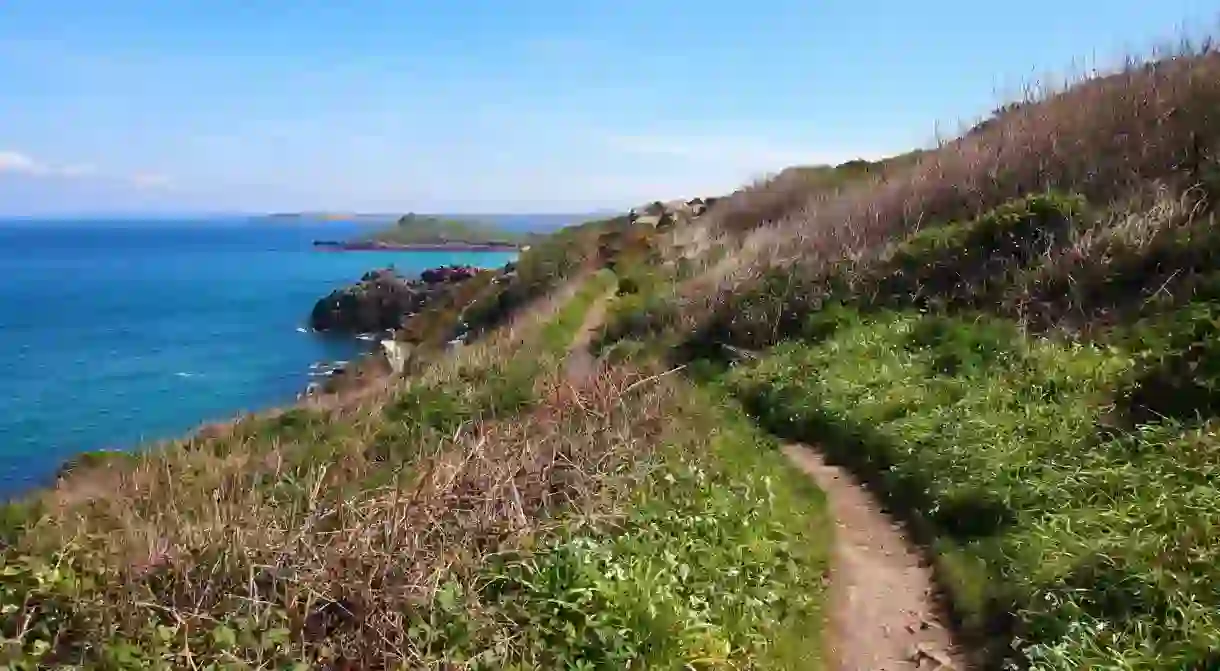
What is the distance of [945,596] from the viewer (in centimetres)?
682

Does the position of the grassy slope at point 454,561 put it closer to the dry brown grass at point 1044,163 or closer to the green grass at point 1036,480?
the green grass at point 1036,480

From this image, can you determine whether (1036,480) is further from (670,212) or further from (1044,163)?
(670,212)

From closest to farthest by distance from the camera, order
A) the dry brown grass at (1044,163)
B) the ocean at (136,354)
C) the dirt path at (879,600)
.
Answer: the dirt path at (879,600) → the dry brown grass at (1044,163) → the ocean at (136,354)

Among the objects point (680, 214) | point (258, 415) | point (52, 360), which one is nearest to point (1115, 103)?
point (258, 415)

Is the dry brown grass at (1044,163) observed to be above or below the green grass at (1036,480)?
above

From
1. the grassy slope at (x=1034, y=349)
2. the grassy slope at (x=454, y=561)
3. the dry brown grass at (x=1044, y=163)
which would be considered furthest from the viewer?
the dry brown grass at (x=1044, y=163)

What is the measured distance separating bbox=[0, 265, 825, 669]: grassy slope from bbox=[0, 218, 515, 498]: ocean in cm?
858

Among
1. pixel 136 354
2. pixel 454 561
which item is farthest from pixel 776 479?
pixel 136 354

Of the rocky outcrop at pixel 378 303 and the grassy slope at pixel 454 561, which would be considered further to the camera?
the rocky outcrop at pixel 378 303

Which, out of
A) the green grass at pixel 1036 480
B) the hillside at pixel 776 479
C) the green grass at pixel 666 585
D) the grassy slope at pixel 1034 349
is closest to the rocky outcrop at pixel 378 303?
the grassy slope at pixel 1034 349

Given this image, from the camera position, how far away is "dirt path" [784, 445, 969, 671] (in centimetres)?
612

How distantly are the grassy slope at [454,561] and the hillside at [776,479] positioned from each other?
24mm

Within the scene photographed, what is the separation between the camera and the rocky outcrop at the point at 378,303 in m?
72.0

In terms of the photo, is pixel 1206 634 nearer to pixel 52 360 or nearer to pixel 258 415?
pixel 258 415
